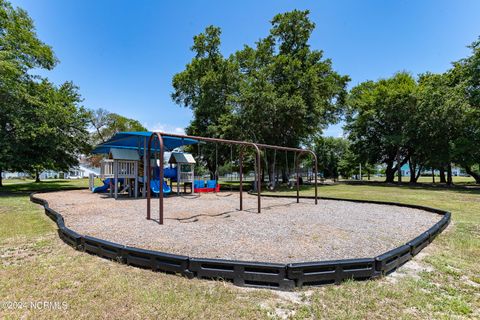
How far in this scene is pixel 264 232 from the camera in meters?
5.08

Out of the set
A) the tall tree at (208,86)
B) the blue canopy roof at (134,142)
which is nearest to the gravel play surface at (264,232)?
the blue canopy roof at (134,142)

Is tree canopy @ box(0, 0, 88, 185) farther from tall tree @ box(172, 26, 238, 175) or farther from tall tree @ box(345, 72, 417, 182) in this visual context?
tall tree @ box(345, 72, 417, 182)

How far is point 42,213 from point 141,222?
3.61m

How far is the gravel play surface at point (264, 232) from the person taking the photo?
12.6 ft

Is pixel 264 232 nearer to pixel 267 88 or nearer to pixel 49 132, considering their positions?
pixel 267 88

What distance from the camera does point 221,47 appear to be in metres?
23.0

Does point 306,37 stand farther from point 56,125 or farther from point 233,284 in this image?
point 233,284

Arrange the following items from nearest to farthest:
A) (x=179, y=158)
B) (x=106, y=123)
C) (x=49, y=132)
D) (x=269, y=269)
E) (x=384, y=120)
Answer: (x=269, y=269)
(x=179, y=158)
(x=49, y=132)
(x=384, y=120)
(x=106, y=123)

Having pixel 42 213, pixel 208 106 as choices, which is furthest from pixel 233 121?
pixel 42 213

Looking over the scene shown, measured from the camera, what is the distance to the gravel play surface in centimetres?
384

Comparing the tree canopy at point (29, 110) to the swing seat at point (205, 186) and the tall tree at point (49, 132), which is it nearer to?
the tall tree at point (49, 132)

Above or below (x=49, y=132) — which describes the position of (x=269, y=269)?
below

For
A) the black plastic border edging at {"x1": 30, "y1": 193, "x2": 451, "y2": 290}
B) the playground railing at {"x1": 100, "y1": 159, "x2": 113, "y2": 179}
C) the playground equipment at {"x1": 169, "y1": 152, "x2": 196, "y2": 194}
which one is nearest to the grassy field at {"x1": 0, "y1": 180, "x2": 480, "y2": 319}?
the black plastic border edging at {"x1": 30, "y1": 193, "x2": 451, "y2": 290}

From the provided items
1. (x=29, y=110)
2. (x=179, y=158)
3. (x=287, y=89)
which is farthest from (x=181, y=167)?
(x=29, y=110)
